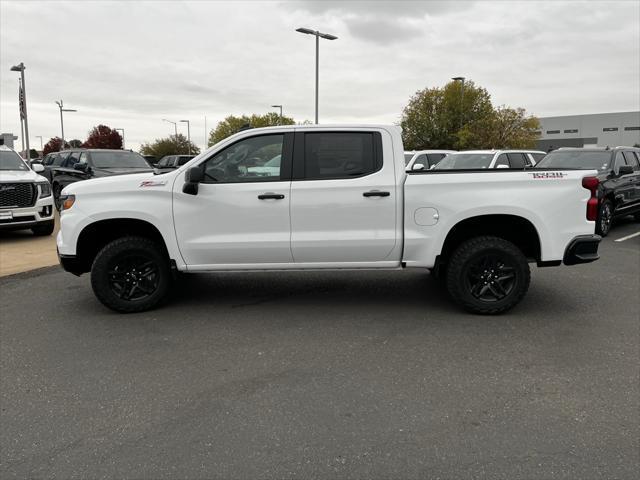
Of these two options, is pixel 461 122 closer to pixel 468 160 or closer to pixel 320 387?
pixel 468 160

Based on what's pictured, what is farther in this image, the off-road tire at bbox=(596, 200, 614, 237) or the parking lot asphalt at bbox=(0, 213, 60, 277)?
the off-road tire at bbox=(596, 200, 614, 237)

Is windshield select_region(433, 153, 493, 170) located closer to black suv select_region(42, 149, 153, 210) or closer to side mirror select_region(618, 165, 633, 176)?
side mirror select_region(618, 165, 633, 176)

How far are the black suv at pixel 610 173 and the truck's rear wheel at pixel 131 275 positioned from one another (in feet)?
28.3

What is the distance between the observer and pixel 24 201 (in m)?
9.99

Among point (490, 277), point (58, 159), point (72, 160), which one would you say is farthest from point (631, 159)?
point (58, 159)

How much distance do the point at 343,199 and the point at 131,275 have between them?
230 cm

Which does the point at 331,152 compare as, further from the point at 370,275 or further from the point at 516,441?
the point at 516,441

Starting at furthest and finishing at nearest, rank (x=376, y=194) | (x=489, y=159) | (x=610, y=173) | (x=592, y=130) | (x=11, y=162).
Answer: (x=592, y=130) < (x=489, y=159) < (x=11, y=162) < (x=610, y=173) < (x=376, y=194)

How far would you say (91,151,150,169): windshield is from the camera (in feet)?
47.4

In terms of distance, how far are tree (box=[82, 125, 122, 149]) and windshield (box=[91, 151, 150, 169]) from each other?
85.6 m

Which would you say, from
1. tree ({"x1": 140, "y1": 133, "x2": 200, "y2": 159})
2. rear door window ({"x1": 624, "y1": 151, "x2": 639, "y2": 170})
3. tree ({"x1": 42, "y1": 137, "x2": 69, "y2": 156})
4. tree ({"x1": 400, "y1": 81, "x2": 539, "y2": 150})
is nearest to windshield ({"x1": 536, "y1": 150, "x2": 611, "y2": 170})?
rear door window ({"x1": 624, "y1": 151, "x2": 639, "y2": 170})

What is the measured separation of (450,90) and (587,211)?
55546 mm

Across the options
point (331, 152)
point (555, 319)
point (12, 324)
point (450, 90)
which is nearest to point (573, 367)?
point (555, 319)

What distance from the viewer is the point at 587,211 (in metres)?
5.20
